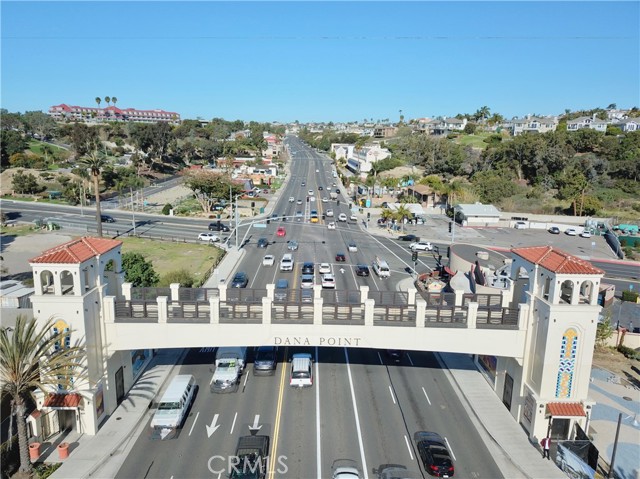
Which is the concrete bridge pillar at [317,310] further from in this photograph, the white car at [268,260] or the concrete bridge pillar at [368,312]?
the white car at [268,260]

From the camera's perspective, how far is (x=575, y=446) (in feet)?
77.3

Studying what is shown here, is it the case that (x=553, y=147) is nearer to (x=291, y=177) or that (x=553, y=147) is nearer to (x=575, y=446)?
(x=291, y=177)

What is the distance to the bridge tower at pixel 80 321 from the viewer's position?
24297mm

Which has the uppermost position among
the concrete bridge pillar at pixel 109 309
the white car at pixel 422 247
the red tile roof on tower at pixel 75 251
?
the red tile roof on tower at pixel 75 251

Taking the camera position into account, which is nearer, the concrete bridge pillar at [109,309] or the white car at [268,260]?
the concrete bridge pillar at [109,309]

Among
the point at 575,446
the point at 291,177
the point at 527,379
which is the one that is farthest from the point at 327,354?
the point at 291,177

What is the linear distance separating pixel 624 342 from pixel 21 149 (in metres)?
156

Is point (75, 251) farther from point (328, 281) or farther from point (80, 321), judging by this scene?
point (328, 281)

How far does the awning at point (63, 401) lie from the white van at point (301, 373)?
40.2 feet

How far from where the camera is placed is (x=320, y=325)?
87.8 feet

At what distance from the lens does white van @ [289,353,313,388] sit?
30297 millimetres

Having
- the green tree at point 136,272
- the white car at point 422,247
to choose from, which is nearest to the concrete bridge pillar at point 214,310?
the green tree at point 136,272

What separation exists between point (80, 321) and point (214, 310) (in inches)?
268

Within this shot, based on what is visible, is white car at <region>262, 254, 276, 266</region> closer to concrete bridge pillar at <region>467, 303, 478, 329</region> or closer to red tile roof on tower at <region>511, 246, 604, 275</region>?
concrete bridge pillar at <region>467, 303, 478, 329</region>
